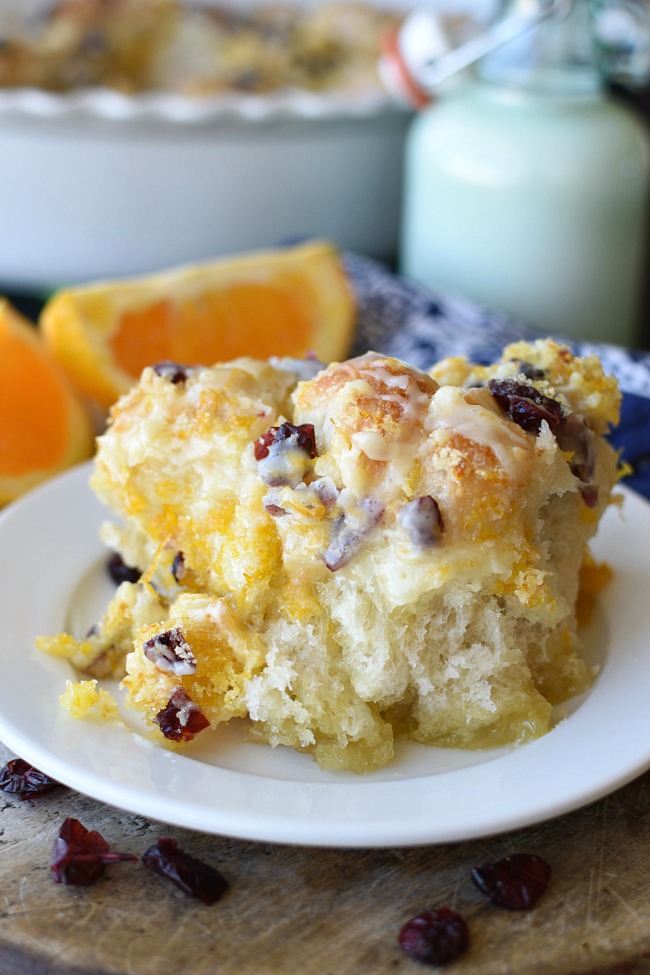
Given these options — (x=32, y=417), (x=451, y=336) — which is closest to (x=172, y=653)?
(x=32, y=417)

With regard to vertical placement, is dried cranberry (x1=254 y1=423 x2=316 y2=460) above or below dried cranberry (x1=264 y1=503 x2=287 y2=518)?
above

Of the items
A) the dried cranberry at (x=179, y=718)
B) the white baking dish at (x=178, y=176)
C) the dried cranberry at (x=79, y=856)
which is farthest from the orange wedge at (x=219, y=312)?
the dried cranberry at (x=79, y=856)

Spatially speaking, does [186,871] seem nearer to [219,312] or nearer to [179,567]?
[179,567]

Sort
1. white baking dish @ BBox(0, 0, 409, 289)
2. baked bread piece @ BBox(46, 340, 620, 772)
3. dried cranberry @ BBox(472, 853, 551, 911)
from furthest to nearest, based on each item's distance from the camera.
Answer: white baking dish @ BBox(0, 0, 409, 289), baked bread piece @ BBox(46, 340, 620, 772), dried cranberry @ BBox(472, 853, 551, 911)

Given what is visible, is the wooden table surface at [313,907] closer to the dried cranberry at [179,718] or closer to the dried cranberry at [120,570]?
the dried cranberry at [179,718]

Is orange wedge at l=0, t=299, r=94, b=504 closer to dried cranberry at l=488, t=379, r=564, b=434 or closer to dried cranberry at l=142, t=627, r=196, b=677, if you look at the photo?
dried cranberry at l=142, t=627, r=196, b=677

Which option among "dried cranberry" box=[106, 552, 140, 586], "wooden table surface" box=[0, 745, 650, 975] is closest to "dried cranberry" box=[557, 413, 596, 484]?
"wooden table surface" box=[0, 745, 650, 975]
